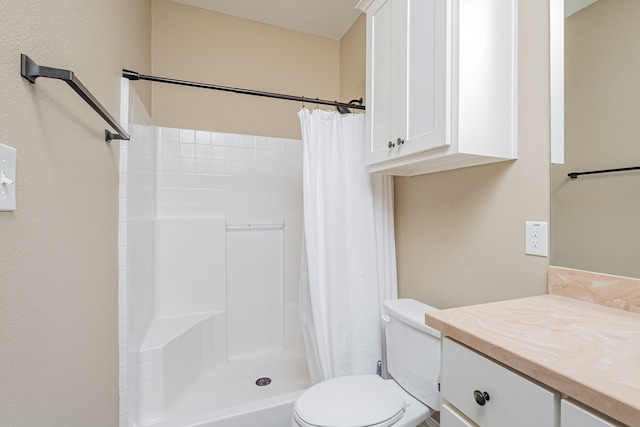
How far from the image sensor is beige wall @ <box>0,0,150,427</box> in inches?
22.5

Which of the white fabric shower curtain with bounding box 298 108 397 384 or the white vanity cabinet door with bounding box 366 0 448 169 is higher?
the white vanity cabinet door with bounding box 366 0 448 169

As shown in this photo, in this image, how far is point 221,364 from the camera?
221 cm

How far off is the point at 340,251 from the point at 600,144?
1.13 meters

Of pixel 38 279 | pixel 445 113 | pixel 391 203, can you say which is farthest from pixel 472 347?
pixel 391 203

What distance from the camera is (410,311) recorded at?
4.59 feet

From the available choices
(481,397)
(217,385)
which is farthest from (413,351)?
(217,385)

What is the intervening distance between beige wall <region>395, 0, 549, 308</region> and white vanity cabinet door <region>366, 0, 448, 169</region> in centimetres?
32

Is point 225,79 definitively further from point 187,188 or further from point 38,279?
point 38,279

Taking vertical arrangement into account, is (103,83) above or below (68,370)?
above

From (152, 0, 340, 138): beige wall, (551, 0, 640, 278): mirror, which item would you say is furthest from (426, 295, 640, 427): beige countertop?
(152, 0, 340, 138): beige wall

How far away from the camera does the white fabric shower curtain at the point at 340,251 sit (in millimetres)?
1592

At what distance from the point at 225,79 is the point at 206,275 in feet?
5.15

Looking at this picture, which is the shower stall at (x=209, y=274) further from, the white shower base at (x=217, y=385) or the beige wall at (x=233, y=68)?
the beige wall at (x=233, y=68)

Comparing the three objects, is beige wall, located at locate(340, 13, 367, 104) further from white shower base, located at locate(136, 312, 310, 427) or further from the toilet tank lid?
white shower base, located at locate(136, 312, 310, 427)
